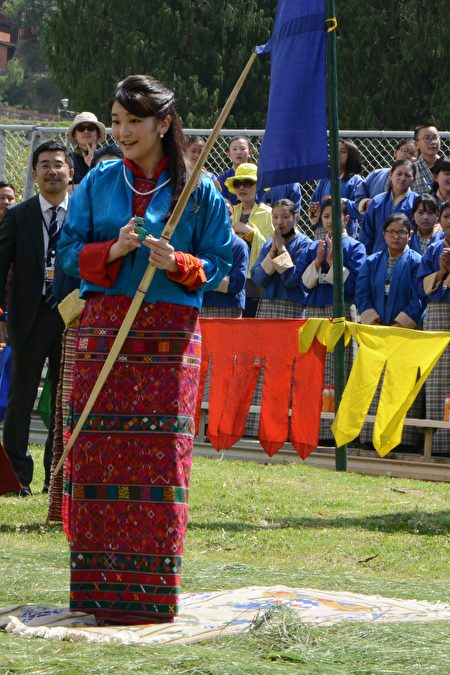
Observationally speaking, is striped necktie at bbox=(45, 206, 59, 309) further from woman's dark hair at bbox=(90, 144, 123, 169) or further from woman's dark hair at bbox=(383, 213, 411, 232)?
woman's dark hair at bbox=(383, 213, 411, 232)

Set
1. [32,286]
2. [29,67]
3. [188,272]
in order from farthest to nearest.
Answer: [29,67]
[32,286]
[188,272]

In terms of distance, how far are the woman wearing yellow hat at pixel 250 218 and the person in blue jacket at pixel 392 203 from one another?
3.14ft

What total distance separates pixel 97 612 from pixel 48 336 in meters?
3.77

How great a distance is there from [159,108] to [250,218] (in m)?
6.93

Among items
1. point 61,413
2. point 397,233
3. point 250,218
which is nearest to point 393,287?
point 397,233

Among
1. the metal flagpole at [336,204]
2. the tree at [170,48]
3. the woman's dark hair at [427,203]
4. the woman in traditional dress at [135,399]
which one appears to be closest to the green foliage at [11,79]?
the tree at [170,48]

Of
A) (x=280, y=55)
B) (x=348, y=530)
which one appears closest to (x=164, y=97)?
(x=348, y=530)

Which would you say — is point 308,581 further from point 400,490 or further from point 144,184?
point 400,490

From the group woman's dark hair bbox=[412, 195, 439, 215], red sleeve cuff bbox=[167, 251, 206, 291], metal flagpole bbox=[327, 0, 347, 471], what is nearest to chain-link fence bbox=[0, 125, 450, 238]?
woman's dark hair bbox=[412, 195, 439, 215]

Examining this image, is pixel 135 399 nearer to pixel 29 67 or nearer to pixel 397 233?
pixel 397 233

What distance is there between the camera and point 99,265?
223 inches

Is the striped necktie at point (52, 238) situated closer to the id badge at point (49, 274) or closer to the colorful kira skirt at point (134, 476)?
the id badge at point (49, 274)

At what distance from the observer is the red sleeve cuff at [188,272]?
5594 millimetres

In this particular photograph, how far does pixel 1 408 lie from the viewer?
13.5 m
